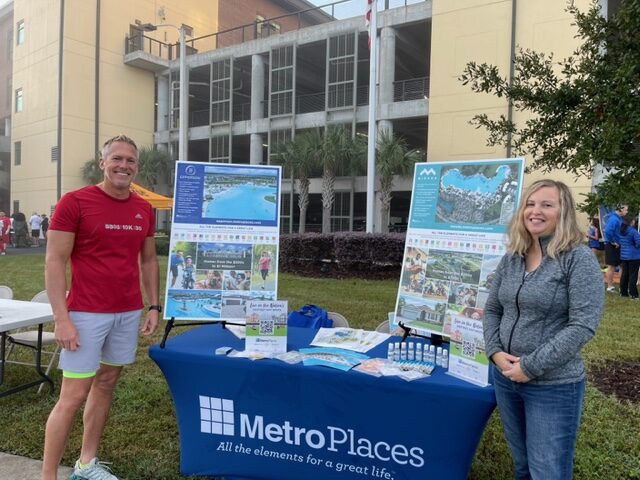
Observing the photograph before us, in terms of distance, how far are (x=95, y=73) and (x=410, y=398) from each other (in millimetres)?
28132

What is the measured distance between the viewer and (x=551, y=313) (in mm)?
1835

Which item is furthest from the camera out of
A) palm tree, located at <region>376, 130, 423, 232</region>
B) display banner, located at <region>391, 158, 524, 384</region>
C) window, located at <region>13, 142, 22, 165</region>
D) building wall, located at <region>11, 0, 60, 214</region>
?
window, located at <region>13, 142, 22, 165</region>

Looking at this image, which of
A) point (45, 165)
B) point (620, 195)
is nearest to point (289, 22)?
point (45, 165)

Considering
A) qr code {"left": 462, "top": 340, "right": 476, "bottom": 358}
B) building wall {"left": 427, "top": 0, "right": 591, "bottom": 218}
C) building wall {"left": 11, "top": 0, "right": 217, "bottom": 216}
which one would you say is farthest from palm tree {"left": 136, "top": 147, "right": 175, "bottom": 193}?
qr code {"left": 462, "top": 340, "right": 476, "bottom": 358}

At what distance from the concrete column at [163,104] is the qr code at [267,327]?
26903mm

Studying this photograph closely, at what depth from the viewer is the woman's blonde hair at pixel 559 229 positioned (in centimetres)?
184

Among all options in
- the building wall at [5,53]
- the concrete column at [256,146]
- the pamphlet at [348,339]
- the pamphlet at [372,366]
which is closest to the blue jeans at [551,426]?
the pamphlet at [372,366]

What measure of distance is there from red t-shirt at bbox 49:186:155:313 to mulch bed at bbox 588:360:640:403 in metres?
3.99

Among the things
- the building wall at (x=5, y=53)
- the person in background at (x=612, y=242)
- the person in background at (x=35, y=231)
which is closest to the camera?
the person in background at (x=612, y=242)

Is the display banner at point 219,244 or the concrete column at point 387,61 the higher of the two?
the concrete column at point 387,61

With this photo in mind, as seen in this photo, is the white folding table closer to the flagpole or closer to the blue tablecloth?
the blue tablecloth

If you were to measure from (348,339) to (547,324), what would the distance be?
1.32m

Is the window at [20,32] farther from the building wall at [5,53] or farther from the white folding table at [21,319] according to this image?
the white folding table at [21,319]

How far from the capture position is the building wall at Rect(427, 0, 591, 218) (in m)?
15.7
